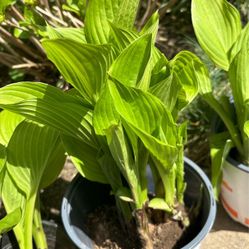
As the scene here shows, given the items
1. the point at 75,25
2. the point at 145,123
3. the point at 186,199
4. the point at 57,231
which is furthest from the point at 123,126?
the point at 75,25

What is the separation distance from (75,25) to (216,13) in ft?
1.58

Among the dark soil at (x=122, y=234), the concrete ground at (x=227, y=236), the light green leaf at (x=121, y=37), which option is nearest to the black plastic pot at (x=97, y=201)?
the dark soil at (x=122, y=234)

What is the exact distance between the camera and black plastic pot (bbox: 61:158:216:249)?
3.58ft

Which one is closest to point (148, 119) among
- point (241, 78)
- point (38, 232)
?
point (241, 78)

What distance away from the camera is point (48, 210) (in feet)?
5.00

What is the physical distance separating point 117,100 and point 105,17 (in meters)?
0.17

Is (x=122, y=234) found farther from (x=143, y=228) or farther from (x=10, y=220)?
(x=10, y=220)

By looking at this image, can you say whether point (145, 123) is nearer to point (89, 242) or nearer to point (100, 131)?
point (100, 131)

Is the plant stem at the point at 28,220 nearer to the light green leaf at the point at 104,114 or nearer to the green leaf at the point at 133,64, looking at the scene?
the light green leaf at the point at 104,114

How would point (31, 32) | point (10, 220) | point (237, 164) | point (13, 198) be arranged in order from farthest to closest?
point (31, 32)
point (237, 164)
point (13, 198)
point (10, 220)

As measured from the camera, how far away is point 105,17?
0.96 m

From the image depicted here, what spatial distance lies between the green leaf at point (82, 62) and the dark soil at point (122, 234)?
1.12 feet

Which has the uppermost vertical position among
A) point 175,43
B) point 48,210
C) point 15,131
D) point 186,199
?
point 15,131

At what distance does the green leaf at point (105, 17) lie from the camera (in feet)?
3.08
